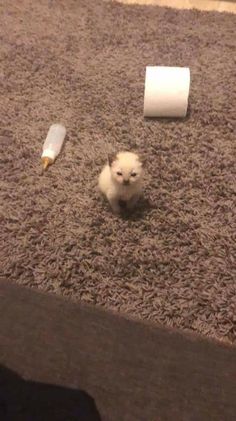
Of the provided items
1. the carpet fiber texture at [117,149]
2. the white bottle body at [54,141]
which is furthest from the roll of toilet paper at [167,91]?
the white bottle body at [54,141]

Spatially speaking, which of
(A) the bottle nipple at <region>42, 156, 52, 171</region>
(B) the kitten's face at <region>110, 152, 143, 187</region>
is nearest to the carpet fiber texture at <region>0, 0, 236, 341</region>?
(A) the bottle nipple at <region>42, 156, 52, 171</region>

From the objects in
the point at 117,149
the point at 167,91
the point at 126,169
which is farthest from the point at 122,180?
the point at 167,91

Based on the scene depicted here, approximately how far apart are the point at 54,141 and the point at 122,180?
0.38 meters

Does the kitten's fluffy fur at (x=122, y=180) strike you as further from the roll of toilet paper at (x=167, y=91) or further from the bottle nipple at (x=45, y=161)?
the roll of toilet paper at (x=167, y=91)

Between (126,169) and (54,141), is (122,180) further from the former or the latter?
(54,141)

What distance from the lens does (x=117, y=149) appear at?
54.4 inches

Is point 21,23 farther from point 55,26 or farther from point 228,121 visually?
point 228,121

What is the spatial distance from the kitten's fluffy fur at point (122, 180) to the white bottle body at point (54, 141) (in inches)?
8.2

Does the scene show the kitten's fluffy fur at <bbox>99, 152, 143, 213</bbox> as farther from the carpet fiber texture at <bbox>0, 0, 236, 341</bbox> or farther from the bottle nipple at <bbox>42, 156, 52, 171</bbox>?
the bottle nipple at <bbox>42, 156, 52, 171</bbox>

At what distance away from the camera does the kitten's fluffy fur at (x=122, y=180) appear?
1.10 meters

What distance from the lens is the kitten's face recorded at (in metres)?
1.10

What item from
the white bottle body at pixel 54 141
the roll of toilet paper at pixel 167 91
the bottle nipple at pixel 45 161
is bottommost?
the bottle nipple at pixel 45 161

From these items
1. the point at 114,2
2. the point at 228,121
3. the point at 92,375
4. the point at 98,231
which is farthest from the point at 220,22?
the point at 92,375

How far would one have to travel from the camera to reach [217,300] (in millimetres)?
1050
